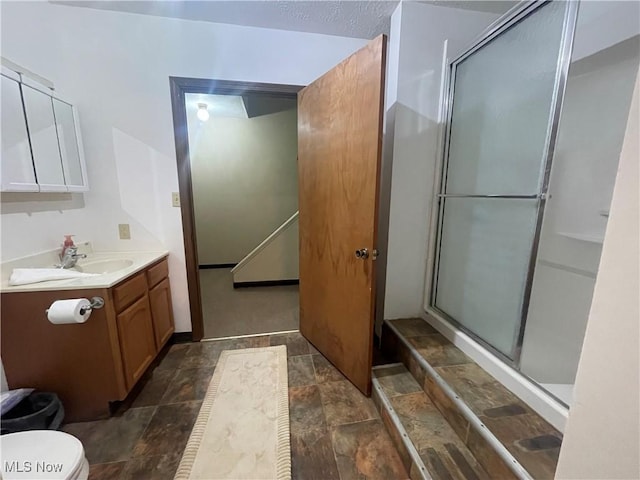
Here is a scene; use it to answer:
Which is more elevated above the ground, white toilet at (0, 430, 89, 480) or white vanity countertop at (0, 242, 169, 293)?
white vanity countertop at (0, 242, 169, 293)

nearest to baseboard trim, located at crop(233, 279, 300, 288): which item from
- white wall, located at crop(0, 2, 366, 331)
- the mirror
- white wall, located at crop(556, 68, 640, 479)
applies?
white wall, located at crop(0, 2, 366, 331)

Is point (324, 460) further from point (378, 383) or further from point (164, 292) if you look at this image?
point (164, 292)

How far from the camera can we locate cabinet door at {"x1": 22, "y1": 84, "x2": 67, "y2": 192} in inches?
56.7

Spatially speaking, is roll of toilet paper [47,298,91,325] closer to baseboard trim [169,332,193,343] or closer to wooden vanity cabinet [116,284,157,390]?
wooden vanity cabinet [116,284,157,390]

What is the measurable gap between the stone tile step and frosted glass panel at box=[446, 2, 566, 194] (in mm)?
1279

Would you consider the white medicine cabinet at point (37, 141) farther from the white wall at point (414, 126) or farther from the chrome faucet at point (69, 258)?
the white wall at point (414, 126)

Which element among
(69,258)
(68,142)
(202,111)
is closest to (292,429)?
(69,258)

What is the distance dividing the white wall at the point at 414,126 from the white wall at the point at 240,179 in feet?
8.67

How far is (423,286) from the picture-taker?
198 cm

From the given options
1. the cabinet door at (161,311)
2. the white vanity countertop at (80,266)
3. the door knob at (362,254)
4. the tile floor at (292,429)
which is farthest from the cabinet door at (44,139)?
the door knob at (362,254)

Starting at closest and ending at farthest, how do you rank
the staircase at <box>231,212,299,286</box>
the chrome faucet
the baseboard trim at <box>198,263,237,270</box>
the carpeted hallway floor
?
the chrome faucet, the carpeted hallway floor, the staircase at <box>231,212,299,286</box>, the baseboard trim at <box>198,263,237,270</box>

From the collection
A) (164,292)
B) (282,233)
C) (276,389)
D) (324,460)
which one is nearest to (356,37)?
(282,233)

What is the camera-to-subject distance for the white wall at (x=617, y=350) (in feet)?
1.27

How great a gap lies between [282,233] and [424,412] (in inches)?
99.8
